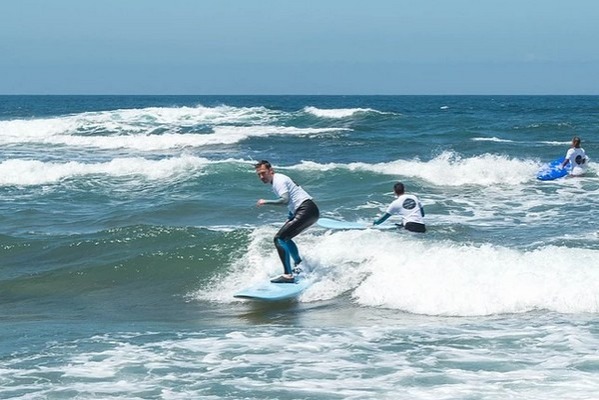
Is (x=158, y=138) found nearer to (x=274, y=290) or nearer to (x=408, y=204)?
(x=408, y=204)

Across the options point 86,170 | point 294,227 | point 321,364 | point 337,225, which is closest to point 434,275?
point 294,227

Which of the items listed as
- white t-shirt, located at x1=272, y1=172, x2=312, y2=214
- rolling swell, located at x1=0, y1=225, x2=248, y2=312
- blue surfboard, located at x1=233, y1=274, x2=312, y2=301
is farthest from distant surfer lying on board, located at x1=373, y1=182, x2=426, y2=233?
white t-shirt, located at x1=272, y1=172, x2=312, y2=214

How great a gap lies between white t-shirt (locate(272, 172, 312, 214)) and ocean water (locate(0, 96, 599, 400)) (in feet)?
3.89

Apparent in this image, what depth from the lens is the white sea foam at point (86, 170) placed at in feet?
78.9

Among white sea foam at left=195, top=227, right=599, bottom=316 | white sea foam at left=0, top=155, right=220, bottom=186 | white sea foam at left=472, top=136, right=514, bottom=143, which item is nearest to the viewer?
white sea foam at left=195, top=227, right=599, bottom=316

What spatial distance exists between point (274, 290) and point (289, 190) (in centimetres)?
127

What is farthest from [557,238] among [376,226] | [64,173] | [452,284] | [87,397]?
→ [64,173]

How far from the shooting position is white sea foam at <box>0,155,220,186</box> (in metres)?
24.1

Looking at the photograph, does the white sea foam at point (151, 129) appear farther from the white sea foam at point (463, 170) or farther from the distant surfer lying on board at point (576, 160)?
the distant surfer lying on board at point (576, 160)

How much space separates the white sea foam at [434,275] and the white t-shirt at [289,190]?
3.87ft

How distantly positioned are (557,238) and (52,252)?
815 centimetres

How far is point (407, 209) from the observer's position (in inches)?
562

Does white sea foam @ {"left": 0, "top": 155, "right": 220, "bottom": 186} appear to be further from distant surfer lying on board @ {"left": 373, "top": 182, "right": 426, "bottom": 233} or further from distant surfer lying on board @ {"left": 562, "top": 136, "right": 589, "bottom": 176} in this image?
distant surfer lying on board @ {"left": 373, "top": 182, "right": 426, "bottom": 233}

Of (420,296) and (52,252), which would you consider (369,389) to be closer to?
(420,296)
